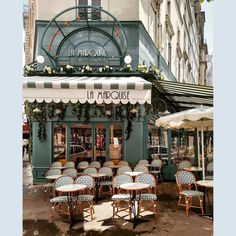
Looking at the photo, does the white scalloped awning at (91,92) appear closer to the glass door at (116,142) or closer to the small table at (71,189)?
the small table at (71,189)

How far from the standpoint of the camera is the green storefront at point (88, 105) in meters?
11.8

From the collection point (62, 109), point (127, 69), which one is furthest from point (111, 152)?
point (127, 69)

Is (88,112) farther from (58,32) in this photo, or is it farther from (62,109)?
(58,32)

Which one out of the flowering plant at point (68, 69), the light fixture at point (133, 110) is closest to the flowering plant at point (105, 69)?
the flowering plant at point (68, 69)

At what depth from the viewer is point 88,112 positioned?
11883 millimetres

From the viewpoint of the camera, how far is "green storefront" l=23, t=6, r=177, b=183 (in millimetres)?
11771

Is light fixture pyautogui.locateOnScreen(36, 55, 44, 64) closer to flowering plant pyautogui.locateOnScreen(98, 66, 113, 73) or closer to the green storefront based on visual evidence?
the green storefront

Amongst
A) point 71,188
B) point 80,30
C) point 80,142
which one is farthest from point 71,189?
point 80,30

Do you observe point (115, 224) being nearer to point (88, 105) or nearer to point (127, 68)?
point (88, 105)

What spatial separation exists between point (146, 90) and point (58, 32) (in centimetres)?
599

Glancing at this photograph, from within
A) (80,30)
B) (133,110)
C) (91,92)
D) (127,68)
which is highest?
(80,30)

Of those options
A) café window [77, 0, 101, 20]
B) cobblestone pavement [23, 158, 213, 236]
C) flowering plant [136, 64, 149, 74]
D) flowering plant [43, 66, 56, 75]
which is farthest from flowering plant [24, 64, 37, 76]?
cobblestone pavement [23, 158, 213, 236]

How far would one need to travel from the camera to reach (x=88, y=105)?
464 inches

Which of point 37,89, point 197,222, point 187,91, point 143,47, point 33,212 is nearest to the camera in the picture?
point 197,222
